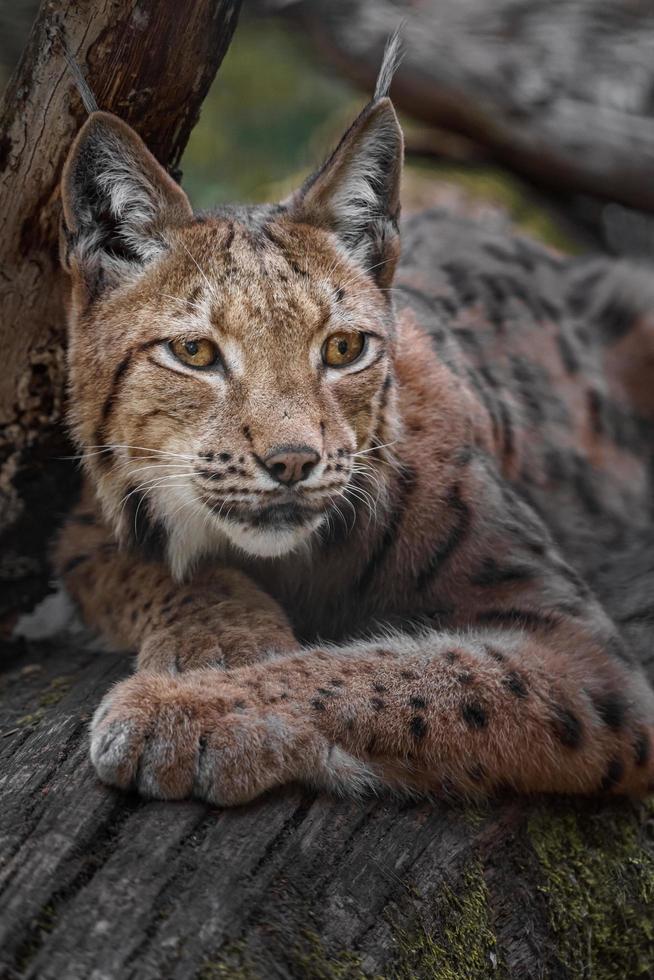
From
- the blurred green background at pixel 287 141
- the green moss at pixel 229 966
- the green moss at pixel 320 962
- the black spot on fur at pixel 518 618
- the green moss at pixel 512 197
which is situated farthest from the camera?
the green moss at pixel 512 197

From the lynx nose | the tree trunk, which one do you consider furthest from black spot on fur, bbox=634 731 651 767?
Result: the tree trunk

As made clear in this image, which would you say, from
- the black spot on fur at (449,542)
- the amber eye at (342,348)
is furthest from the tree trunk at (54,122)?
the black spot on fur at (449,542)

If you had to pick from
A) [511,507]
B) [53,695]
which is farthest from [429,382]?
[53,695]

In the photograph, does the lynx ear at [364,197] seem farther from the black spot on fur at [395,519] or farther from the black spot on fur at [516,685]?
the black spot on fur at [516,685]

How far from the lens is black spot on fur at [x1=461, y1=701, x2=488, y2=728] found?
10.2 feet

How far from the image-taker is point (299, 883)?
8.71ft

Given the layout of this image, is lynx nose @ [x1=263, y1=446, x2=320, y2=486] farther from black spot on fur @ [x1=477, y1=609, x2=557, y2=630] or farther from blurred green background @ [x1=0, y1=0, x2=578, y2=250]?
blurred green background @ [x1=0, y1=0, x2=578, y2=250]

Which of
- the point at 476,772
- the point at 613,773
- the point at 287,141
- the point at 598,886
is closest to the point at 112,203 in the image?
the point at 476,772

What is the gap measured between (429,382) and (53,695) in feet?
5.33

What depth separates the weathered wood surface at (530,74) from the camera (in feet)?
22.4

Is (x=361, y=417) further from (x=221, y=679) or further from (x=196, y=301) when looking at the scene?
(x=221, y=679)

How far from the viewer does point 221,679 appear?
3.06 metres

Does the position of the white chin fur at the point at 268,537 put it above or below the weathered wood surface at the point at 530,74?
below

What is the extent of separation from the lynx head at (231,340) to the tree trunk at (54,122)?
25 centimetres
